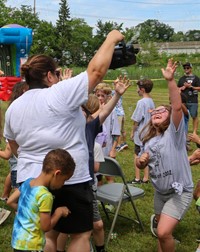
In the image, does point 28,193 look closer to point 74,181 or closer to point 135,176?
point 74,181

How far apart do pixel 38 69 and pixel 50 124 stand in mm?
389

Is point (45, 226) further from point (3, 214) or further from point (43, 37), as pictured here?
point (43, 37)

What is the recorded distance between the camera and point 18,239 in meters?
2.83

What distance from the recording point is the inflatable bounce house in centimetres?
1298

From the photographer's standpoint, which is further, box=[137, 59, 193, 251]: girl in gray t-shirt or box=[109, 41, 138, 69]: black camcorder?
box=[137, 59, 193, 251]: girl in gray t-shirt

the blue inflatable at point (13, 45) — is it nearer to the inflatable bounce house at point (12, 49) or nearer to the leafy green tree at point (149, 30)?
the inflatable bounce house at point (12, 49)

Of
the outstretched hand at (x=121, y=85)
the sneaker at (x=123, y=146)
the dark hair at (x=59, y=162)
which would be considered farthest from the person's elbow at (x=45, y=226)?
the sneaker at (x=123, y=146)

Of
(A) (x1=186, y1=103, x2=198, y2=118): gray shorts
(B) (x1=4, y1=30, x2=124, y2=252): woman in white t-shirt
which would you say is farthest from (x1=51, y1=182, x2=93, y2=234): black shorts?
(A) (x1=186, y1=103, x2=198, y2=118): gray shorts

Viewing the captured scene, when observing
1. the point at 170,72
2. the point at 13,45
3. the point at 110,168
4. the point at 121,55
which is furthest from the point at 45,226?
the point at 13,45

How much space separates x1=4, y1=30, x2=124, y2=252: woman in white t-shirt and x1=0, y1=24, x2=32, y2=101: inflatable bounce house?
979 centimetres

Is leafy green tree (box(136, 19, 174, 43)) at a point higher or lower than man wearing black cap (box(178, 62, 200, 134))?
higher

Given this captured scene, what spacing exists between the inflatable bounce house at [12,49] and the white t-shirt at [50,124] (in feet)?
32.2

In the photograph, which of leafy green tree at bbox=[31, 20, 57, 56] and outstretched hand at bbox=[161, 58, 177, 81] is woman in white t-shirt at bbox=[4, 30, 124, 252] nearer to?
outstretched hand at bbox=[161, 58, 177, 81]

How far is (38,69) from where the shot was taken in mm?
2904
